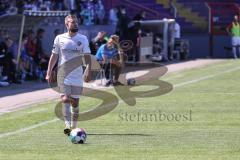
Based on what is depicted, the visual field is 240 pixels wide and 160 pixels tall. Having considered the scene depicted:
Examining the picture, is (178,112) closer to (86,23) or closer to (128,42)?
(128,42)

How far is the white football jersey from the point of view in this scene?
1332cm

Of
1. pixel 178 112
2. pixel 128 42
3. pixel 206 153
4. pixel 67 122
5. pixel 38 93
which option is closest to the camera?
pixel 206 153

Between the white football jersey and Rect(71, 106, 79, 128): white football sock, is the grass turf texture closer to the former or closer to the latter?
Rect(71, 106, 79, 128): white football sock

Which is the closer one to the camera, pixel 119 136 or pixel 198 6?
pixel 119 136

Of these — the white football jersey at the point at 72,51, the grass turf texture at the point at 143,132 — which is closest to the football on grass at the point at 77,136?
the grass turf texture at the point at 143,132

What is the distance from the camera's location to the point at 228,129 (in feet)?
47.5

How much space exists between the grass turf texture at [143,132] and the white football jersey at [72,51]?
1.04 m

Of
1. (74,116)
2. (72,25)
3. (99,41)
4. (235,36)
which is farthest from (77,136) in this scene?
(235,36)

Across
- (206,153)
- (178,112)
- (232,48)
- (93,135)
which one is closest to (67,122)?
(93,135)

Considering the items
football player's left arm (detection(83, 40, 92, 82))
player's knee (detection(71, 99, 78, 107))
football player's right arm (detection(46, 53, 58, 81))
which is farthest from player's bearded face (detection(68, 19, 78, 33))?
player's knee (detection(71, 99, 78, 107))

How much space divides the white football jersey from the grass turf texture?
3.43 feet

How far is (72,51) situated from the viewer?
13.3 meters

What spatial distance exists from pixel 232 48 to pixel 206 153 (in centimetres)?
2992

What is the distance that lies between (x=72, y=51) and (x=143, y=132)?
7.01 feet
